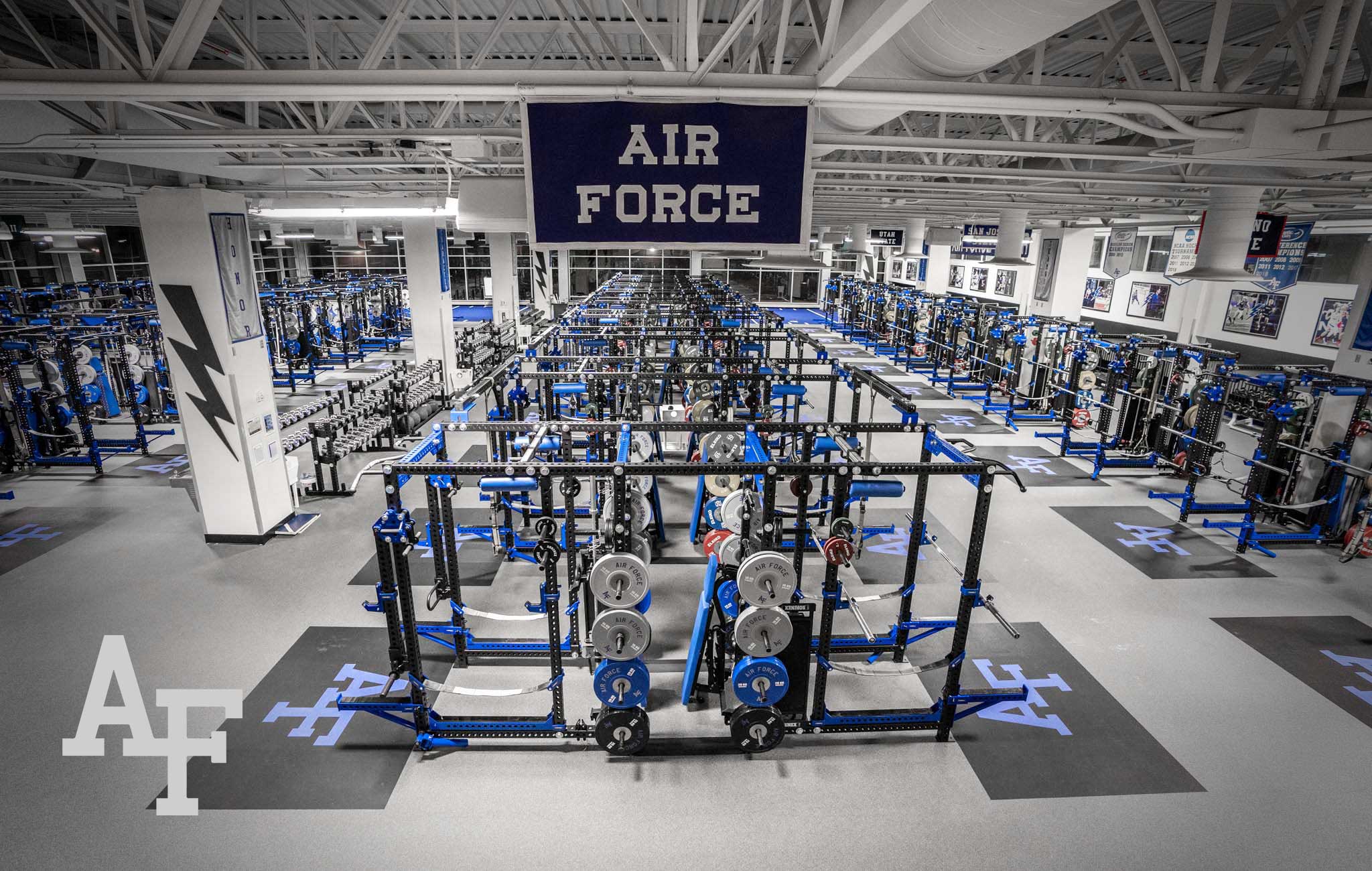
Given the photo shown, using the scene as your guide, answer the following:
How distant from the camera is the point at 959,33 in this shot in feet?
8.48

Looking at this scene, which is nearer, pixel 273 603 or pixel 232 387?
pixel 273 603

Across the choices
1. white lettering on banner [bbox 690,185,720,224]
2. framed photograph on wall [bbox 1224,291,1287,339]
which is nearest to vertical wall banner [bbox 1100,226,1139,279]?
framed photograph on wall [bbox 1224,291,1287,339]

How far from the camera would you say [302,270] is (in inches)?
1090

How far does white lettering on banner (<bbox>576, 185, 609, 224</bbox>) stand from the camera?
3021mm

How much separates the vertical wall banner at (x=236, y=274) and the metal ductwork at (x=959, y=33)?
20.4 ft

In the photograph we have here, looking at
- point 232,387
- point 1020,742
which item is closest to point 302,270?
point 232,387

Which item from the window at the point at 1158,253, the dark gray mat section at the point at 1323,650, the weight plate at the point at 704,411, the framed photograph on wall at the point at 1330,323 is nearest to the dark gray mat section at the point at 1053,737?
the dark gray mat section at the point at 1323,650

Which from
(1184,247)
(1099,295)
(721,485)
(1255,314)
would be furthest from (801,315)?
(721,485)

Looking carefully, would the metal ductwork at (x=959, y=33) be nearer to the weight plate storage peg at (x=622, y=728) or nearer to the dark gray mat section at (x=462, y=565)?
the weight plate storage peg at (x=622, y=728)

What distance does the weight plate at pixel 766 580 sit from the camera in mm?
3953

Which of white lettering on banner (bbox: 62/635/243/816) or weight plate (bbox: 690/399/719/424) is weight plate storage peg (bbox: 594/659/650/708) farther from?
weight plate (bbox: 690/399/719/424)

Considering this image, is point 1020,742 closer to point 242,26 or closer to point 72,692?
point 72,692

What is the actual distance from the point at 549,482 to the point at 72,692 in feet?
13.6

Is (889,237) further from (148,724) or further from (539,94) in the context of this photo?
(148,724)
